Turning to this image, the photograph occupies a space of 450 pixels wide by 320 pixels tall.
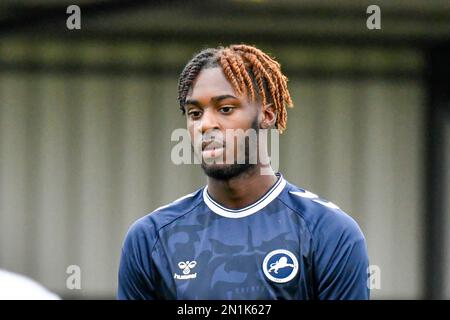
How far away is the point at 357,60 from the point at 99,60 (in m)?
2.03

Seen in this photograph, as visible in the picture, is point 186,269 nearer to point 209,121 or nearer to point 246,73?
point 209,121

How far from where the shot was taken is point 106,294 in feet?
25.4

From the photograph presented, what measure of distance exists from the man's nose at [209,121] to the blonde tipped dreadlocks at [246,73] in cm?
13

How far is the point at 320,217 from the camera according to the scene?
372 cm

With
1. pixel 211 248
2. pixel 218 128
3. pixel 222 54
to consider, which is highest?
pixel 222 54

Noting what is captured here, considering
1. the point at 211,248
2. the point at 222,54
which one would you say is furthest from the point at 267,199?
the point at 222,54

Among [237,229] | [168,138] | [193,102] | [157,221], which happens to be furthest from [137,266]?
[168,138]

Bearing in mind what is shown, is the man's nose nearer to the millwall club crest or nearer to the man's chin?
the man's chin

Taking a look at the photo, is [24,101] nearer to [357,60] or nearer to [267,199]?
[357,60]

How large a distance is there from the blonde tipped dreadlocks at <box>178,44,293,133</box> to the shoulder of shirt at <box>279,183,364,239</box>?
35 centimetres

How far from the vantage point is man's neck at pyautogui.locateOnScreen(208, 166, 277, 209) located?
12.4 ft

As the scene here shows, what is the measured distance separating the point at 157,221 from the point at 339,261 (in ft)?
2.42

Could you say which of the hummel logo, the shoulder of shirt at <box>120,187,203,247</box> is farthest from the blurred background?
the hummel logo
